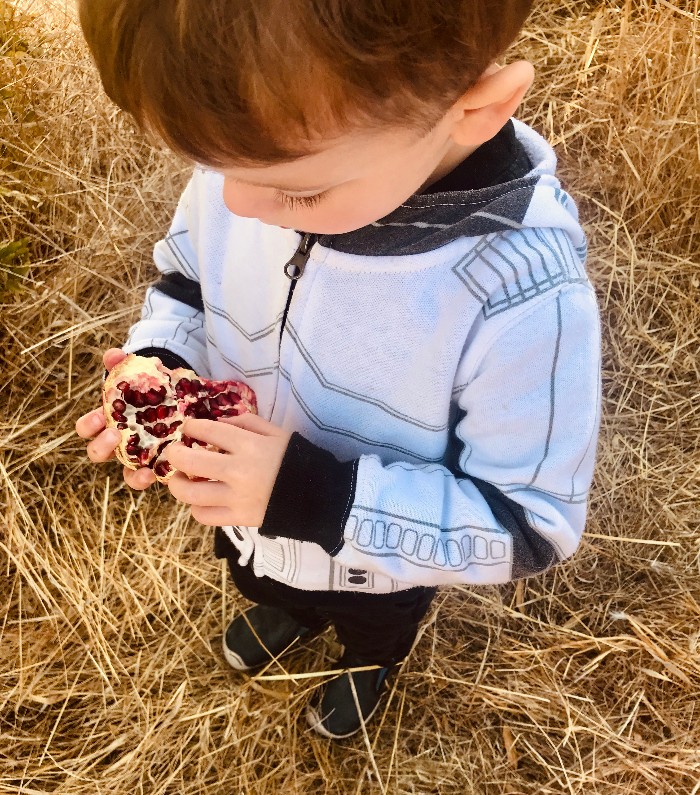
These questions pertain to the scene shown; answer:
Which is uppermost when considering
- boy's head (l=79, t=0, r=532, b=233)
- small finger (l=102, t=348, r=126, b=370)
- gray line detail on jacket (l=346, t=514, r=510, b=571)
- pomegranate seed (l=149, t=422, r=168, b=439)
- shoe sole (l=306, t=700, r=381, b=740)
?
boy's head (l=79, t=0, r=532, b=233)

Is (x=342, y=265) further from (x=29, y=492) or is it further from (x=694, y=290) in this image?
(x=694, y=290)

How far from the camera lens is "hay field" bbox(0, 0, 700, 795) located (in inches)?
60.9

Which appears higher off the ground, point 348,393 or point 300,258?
point 300,258

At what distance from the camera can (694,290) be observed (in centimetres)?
197

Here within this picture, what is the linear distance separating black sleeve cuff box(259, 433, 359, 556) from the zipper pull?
214 mm

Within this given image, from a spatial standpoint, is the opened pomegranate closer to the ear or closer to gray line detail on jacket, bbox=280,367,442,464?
gray line detail on jacket, bbox=280,367,442,464

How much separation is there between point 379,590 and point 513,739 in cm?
75

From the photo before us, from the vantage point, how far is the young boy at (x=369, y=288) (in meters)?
0.55

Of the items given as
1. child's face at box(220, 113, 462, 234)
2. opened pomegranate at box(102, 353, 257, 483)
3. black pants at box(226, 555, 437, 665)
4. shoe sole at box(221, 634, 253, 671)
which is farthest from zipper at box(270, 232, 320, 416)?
shoe sole at box(221, 634, 253, 671)

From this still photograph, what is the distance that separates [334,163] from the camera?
65 centimetres

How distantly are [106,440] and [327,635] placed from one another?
921 millimetres

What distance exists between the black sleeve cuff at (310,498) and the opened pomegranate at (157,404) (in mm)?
143

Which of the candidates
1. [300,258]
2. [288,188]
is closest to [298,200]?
[288,188]

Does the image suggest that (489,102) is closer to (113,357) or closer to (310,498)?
(310,498)
